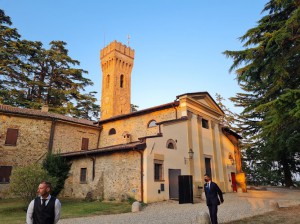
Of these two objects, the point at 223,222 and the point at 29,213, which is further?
the point at 223,222

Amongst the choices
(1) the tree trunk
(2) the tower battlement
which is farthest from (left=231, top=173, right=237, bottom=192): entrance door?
(2) the tower battlement

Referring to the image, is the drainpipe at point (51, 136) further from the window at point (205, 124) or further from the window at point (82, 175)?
the window at point (205, 124)

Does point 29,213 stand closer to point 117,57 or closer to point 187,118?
point 187,118

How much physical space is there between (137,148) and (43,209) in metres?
10.5

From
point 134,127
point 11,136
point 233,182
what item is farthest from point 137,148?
point 233,182

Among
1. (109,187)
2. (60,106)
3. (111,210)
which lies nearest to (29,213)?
(111,210)

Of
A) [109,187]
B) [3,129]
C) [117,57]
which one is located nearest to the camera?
[109,187]

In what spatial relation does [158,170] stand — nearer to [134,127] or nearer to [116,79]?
[134,127]

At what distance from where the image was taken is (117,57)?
37625 millimetres

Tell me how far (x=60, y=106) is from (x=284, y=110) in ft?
93.1

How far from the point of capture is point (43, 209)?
361cm

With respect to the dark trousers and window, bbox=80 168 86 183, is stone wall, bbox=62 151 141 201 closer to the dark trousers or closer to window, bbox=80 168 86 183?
window, bbox=80 168 86 183

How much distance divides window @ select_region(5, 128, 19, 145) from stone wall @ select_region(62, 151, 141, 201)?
5.32m

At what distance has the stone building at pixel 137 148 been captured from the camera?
14.6 metres
